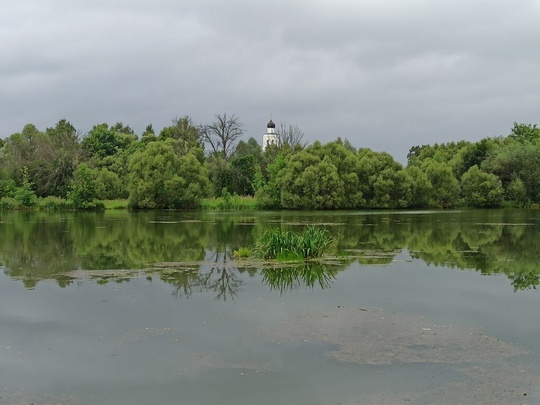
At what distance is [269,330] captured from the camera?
947 cm

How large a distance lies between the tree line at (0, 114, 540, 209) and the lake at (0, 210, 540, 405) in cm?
4056

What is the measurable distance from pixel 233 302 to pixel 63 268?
7.19 meters

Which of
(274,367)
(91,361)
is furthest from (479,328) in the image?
(91,361)

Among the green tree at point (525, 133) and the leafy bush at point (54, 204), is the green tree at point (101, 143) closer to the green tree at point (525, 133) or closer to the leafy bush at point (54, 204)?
the leafy bush at point (54, 204)

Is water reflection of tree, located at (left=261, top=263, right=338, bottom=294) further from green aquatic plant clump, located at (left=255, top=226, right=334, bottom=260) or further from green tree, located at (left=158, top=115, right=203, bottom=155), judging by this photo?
green tree, located at (left=158, top=115, right=203, bottom=155)

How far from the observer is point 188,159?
198 ft

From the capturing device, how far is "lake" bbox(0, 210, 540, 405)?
6875 mm

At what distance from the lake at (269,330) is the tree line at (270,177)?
40563 mm

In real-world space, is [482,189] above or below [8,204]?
above

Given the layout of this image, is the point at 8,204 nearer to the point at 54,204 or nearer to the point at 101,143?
the point at 54,204

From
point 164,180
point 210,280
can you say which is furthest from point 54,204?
point 210,280

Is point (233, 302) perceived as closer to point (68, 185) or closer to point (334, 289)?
point (334, 289)

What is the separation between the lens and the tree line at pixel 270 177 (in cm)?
5909

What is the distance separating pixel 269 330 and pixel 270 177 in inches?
2115
